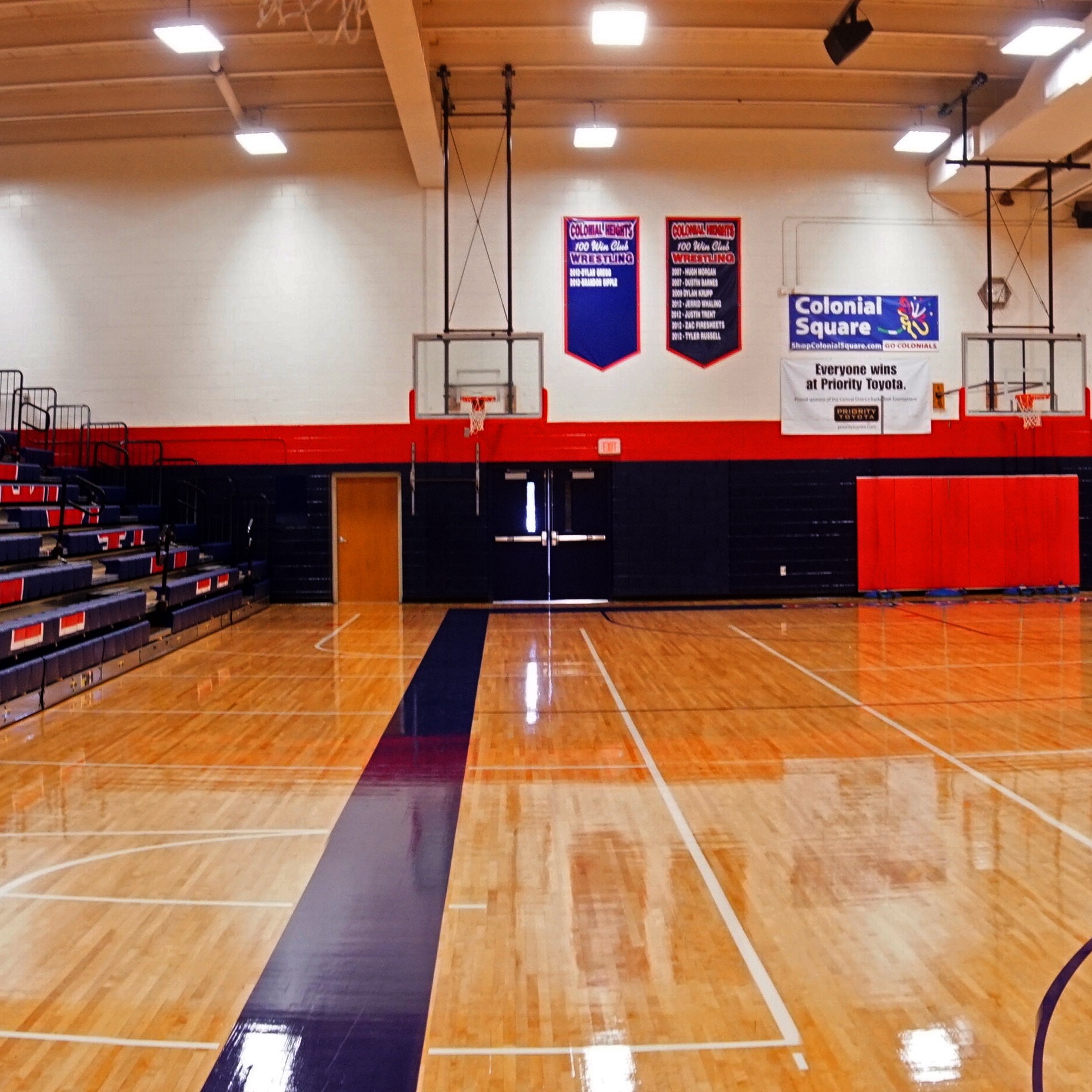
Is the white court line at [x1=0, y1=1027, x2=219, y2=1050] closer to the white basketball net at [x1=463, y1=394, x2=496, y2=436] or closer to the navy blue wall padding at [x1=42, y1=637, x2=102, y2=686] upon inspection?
the navy blue wall padding at [x1=42, y1=637, x2=102, y2=686]

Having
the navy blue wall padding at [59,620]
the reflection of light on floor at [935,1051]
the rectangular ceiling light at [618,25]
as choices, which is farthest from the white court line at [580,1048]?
the rectangular ceiling light at [618,25]

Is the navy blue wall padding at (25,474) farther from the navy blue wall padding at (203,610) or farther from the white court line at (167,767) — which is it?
the white court line at (167,767)

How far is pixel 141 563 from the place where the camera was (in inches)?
354

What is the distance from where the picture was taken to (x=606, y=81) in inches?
431

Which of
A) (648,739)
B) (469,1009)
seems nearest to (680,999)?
(469,1009)

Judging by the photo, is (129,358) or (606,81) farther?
(129,358)

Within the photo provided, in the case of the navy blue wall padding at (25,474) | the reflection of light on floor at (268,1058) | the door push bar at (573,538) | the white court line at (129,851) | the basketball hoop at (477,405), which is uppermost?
the basketball hoop at (477,405)

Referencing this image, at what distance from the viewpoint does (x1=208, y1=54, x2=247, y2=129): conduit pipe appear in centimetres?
1014

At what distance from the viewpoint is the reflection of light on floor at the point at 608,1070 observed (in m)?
2.07

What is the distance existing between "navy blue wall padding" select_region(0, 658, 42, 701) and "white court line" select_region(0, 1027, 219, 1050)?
383cm

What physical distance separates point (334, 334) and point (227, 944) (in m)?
10.0

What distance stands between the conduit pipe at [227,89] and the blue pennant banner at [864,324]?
698 centimetres

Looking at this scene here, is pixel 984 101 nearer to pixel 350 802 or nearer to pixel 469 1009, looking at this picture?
pixel 350 802

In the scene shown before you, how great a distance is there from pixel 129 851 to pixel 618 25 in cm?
803
